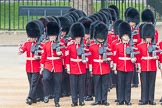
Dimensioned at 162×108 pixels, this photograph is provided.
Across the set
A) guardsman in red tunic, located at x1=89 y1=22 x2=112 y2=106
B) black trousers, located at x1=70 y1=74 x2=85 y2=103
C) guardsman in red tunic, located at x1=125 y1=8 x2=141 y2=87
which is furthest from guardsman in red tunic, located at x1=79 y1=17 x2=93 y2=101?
guardsman in red tunic, located at x1=125 y1=8 x2=141 y2=87

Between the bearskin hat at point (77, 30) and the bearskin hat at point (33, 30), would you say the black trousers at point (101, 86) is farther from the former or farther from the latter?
the bearskin hat at point (33, 30)

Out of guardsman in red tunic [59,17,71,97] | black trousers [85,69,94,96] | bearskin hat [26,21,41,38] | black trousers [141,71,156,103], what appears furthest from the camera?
guardsman in red tunic [59,17,71,97]

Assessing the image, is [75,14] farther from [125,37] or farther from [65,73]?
[125,37]

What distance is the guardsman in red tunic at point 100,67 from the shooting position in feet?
59.1

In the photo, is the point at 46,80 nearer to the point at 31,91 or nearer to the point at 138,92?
the point at 31,91

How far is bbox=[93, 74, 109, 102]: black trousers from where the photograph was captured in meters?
18.0

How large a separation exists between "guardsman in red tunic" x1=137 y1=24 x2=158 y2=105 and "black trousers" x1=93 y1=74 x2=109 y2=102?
664 millimetres

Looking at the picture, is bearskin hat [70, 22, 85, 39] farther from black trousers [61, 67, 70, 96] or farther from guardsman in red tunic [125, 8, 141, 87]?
guardsman in red tunic [125, 8, 141, 87]

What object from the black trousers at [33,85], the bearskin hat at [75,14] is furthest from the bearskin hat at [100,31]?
the bearskin hat at [75,14]

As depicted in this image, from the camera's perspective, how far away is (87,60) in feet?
58.9

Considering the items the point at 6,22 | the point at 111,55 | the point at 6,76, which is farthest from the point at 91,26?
the point at 6,22

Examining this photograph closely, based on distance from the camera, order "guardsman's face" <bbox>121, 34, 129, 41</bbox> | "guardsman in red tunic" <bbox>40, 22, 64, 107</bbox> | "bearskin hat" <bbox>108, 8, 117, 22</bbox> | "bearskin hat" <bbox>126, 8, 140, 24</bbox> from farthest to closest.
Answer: "bearskin hat" <bbox>108, 8, 117, 22</bbox> → "bearskin hat" <bbox>126, 8, 140, 24</bbox> → "guardsman's face" <bbox>121, 34, 129, 41</bbox> → "guardsman in red tunic" <bbox>40, 22, 64, 107</bbox>

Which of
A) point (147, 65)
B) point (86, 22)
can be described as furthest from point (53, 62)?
point (147, 65)

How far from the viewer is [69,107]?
58.0 ft
